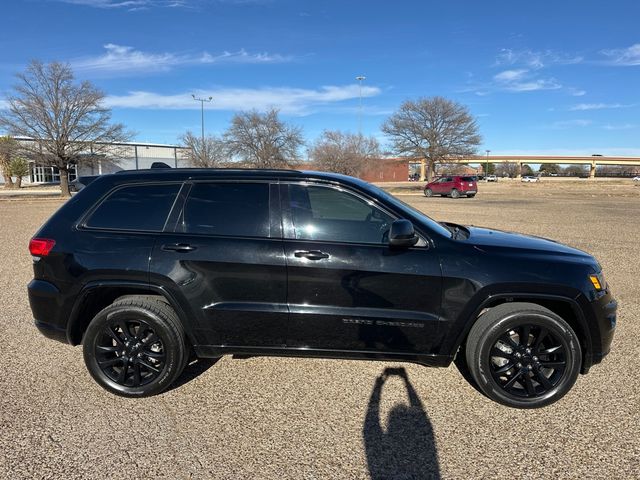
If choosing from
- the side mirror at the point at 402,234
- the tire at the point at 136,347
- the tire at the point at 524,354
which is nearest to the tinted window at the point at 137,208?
the tire at the point at 136,347

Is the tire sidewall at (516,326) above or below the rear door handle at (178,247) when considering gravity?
below

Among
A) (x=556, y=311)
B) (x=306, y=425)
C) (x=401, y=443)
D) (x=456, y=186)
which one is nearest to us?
(x=401, y=443)

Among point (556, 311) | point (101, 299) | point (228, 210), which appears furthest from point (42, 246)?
point (556, 311)

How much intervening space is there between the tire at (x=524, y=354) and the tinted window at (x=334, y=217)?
3.39 ft

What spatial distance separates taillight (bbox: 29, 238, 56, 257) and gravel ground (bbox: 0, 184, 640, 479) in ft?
3.51

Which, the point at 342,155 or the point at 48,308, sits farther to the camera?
the point at 342,155

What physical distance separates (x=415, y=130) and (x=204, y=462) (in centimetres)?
5174

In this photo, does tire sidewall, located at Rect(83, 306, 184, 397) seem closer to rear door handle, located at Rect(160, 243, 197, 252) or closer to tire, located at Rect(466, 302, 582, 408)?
rear door handle, located at Rect(160, 243, 197, 252)

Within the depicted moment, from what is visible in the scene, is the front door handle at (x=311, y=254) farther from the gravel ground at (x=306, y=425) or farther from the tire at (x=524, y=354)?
the tire at (x=524, y=354)

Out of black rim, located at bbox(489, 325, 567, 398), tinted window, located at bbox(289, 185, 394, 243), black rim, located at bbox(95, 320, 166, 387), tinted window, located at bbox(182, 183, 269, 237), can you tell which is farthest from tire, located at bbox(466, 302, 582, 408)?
black rim, located at bbox(95, 320, 166, 387)

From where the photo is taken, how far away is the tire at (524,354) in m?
3.39

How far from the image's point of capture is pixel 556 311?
3627 millimetres

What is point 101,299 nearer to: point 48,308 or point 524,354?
point 48,308

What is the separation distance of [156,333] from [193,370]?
0.69m
